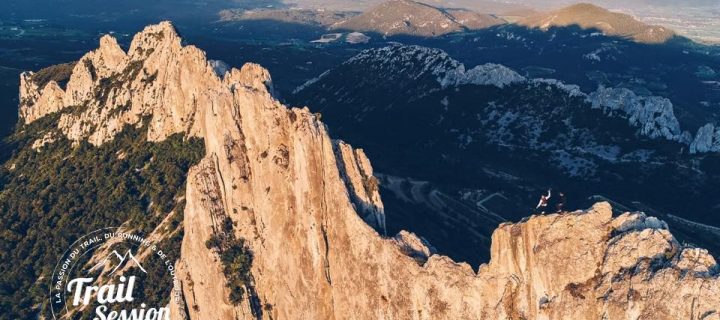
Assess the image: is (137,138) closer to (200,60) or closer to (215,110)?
(200,60)

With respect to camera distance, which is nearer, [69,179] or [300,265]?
[300,265]

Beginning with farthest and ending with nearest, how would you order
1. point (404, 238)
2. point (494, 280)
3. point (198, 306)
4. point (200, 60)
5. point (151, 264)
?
point (200, 60) < point (151, 264) < point (198, 306) < point (404, 238) < point (494, 280)

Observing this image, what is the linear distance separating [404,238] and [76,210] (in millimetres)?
124495

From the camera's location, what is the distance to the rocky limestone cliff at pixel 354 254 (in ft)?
223

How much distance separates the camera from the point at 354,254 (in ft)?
324

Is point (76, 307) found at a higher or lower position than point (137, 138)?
lower

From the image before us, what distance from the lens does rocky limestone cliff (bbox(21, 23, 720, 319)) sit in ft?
223

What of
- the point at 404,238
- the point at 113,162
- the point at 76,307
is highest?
the point at 404,238

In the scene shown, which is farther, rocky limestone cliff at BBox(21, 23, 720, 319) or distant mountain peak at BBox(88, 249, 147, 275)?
distant mountain peak at BBox(88, 249, 147, 275)

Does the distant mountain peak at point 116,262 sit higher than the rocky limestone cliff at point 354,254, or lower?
lower

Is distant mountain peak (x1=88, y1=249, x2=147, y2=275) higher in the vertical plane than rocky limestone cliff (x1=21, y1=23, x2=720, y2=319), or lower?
lower

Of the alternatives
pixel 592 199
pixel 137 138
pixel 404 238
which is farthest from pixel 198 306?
pixel 592 199

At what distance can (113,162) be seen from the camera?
629 ft

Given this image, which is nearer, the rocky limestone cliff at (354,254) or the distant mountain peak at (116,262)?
the rocky limestone cliff at (354,254)
